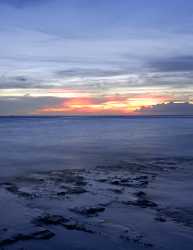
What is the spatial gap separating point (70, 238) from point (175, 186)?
12.9 m

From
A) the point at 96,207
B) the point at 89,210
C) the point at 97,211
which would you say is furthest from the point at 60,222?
the point at 96,207

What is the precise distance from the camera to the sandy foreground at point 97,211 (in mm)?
16547

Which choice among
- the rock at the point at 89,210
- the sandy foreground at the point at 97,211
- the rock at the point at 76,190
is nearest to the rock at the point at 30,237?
the sandy foreground at the point at 97,211

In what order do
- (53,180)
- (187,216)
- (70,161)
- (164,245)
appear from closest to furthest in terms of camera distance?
(164,245), (187,216), (53,180), (70,161)

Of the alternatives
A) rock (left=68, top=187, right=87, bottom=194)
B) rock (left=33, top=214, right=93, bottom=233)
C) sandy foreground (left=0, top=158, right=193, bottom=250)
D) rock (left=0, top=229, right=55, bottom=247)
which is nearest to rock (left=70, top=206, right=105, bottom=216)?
sandy foreground (left=0, top=158, right=193, bottom=250)

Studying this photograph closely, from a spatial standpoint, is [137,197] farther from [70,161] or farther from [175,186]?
[70,161]

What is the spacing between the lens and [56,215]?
2002 centimetres

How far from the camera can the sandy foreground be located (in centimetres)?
1655

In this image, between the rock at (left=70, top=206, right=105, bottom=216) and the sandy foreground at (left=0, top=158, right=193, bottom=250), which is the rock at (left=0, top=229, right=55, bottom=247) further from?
the rock at (left=70, top=206, right=105, bottom=216)

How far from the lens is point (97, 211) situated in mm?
20938

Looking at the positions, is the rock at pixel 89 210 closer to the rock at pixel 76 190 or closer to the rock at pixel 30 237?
the rock at pixel 30 237

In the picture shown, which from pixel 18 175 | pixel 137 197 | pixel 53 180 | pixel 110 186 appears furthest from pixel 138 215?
pixel 18 175

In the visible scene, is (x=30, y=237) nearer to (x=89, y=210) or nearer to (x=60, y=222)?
(x=60, y=222)

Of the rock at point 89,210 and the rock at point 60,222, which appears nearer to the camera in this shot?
the rock at point 60,222
